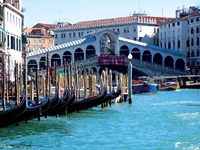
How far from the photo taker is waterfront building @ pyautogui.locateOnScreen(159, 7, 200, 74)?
142ft

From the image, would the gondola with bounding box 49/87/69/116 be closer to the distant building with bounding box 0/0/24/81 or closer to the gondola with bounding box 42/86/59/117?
the gondola with bounding box 42/86/59/117

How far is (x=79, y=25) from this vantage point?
4888 cm

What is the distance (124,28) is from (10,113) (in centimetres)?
3548

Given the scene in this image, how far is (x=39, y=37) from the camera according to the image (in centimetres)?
4988

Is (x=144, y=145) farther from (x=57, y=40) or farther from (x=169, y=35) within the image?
(x=57, y=40)

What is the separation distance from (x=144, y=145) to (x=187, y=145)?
2.16 feet

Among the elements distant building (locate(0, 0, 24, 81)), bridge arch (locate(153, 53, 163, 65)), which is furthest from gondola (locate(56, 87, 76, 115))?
bridge arch (locate(153, 53, 163, 65))

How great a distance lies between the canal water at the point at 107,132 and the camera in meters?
10.5

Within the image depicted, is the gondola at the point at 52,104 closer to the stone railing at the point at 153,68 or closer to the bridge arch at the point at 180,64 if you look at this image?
the stone railing at the point at 153,68

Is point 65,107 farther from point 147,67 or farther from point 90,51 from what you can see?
point 90,51

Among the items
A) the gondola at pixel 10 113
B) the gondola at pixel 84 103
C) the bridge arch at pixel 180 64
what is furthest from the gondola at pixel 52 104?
the bridge arch at pixel 180 64

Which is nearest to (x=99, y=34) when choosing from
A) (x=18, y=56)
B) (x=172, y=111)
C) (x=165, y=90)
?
(x=165, y=90)

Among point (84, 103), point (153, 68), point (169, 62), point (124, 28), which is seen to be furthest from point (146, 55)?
point (84, 103)

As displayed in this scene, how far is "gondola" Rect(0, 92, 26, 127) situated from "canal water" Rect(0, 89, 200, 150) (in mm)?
253
